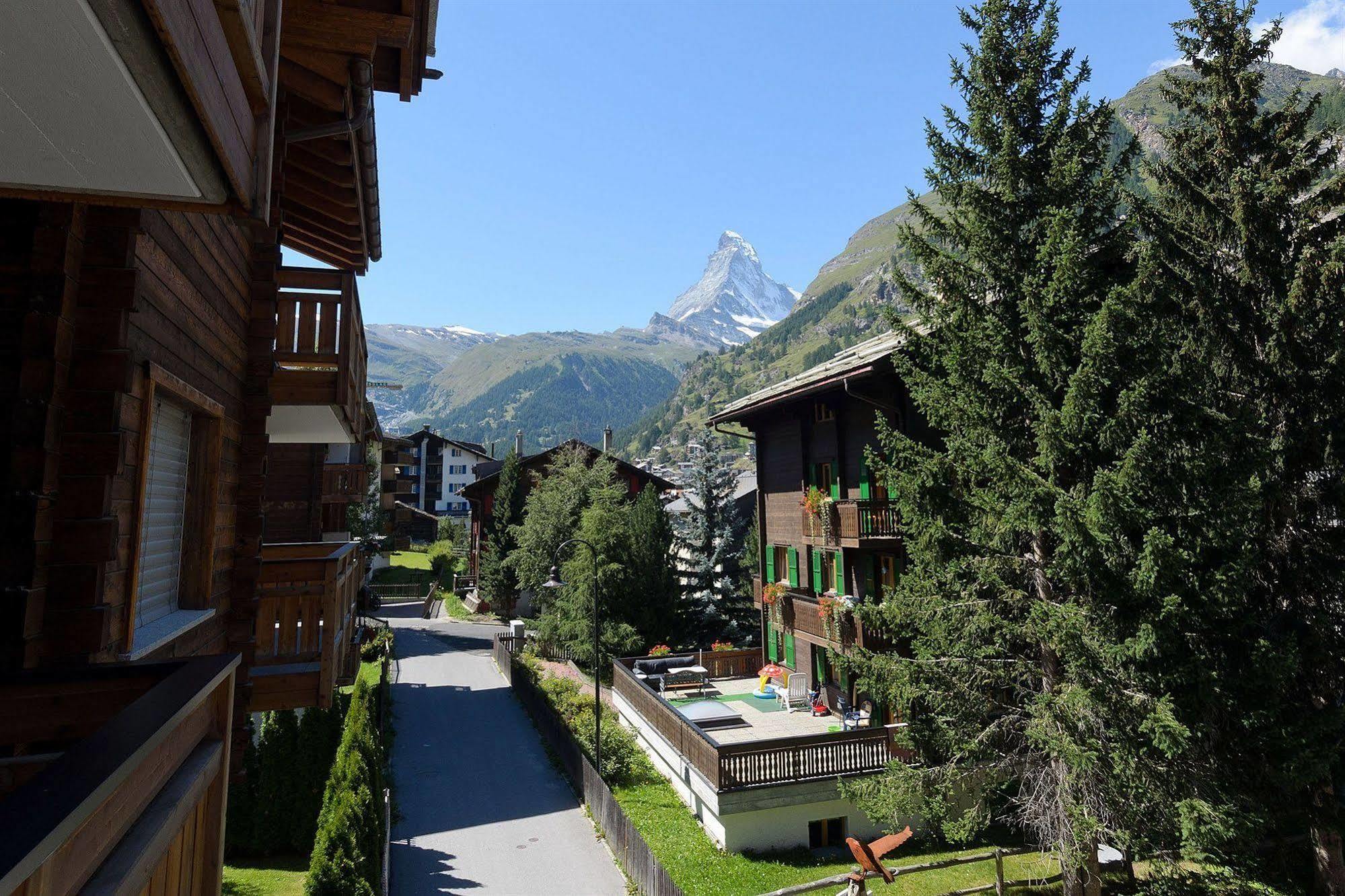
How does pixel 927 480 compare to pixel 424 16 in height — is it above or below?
below

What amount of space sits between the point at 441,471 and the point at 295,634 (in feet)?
322

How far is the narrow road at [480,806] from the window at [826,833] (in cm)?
421

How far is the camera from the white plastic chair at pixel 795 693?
21.5 m

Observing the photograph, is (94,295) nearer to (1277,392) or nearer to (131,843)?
(131,843)

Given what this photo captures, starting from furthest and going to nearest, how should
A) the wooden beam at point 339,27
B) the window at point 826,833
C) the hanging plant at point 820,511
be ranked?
the hanging plant at point 820,511 < the window at point 826,833 < the wooden beam at point 339,27

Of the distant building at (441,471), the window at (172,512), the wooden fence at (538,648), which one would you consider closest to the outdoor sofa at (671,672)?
the wooden fence at (538,648)

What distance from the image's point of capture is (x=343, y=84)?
24.1 ft

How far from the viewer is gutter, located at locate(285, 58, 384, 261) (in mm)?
7219

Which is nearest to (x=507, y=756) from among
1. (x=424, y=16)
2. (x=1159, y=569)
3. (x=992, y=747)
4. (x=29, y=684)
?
(x=992, y=747)

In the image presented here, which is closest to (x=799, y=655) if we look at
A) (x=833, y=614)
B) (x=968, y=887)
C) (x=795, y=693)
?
(x=795, y=693)

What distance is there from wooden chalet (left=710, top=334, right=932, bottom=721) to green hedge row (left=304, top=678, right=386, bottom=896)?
9685 mm

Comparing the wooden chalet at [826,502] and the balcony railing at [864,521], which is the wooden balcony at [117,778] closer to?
the wooden chalet at [826,502]

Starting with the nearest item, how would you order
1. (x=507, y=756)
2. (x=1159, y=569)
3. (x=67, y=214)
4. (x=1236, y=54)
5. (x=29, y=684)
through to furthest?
(x=29, y=684), (x=67, y=214), (x=1159, y=569), (x=1236, y=54), (x=507, y=756)

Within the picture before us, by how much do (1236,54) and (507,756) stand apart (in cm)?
2342
